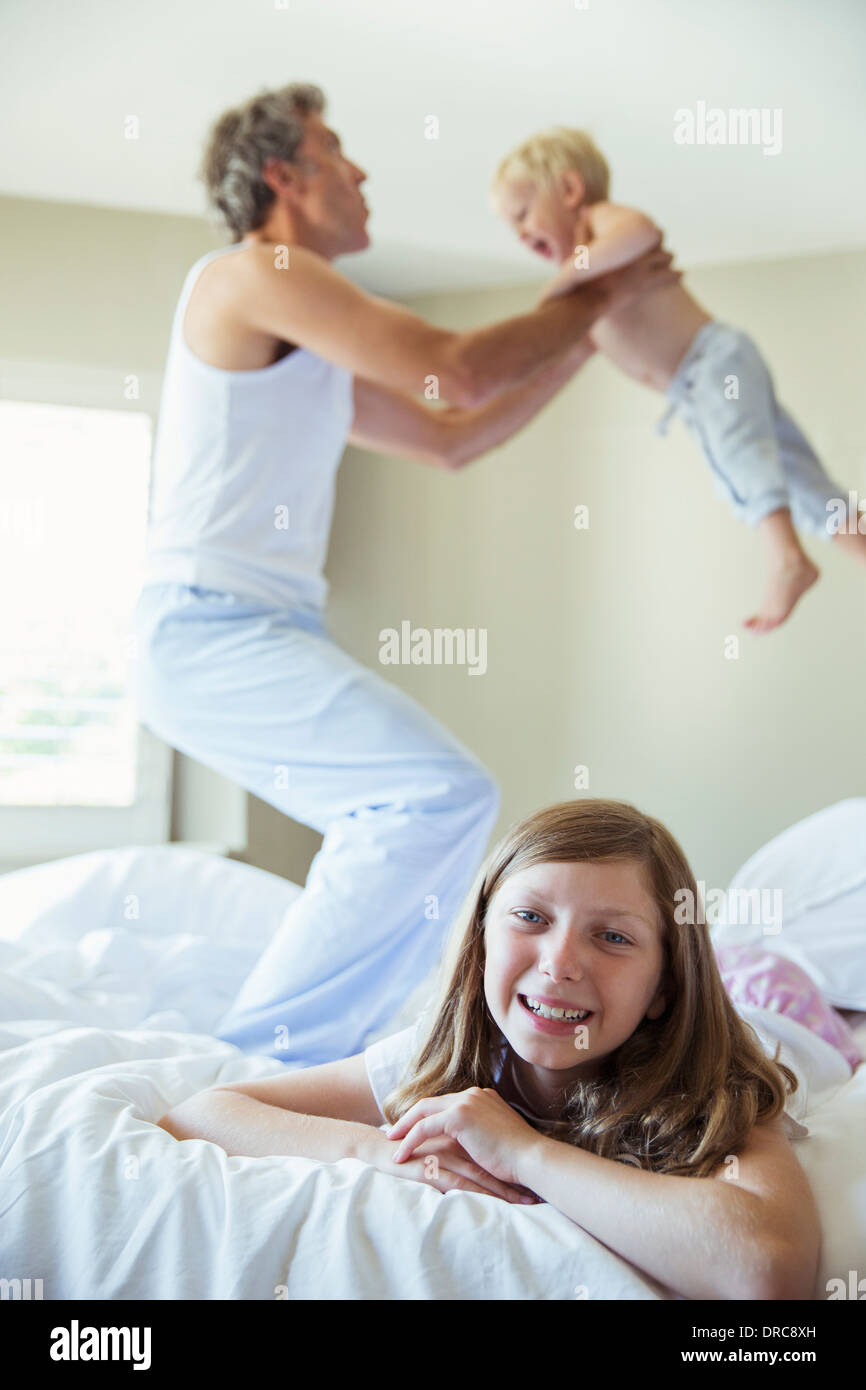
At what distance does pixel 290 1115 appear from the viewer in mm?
784

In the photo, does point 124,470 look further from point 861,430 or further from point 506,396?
point 861,430

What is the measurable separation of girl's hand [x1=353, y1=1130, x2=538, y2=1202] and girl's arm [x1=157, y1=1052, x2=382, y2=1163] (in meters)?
0.04

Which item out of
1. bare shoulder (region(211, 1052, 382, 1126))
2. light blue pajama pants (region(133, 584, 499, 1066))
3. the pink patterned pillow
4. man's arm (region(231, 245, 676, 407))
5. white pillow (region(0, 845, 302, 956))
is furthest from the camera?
white pillow (region(0, 845, 302, 956))

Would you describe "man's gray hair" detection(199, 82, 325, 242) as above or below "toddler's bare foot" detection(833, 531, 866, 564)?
above

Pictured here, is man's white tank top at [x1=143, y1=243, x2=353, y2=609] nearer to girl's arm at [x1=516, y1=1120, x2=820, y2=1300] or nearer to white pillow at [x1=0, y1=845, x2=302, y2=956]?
white pillow at [x1=0, y1=845, x2=302, y2=956]

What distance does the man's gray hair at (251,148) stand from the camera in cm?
169

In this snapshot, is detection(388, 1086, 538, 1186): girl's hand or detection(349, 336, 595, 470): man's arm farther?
detection(349, 336, 595, 470): man's arm

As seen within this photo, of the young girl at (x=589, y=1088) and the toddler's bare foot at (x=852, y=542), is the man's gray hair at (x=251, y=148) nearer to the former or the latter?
the toddler's bare foot at (x=852, y=542)

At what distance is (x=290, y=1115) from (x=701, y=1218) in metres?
0.29

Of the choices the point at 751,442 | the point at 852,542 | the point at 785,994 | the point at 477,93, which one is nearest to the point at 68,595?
the point at 477,93

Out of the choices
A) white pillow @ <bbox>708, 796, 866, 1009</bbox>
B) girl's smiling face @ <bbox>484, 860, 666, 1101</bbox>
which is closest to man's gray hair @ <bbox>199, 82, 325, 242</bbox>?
white pillow @ <bbox>708, 796, 866, 1009</bbox>

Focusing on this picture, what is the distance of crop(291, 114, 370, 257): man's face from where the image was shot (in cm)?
172

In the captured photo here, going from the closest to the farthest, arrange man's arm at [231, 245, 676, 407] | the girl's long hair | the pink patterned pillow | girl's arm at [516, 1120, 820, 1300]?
girl's arm at [516, 1120, 820, 1300]
the girl's long hair
the pink patterned pillow
man's arm at [231, 245, 676, 407]
